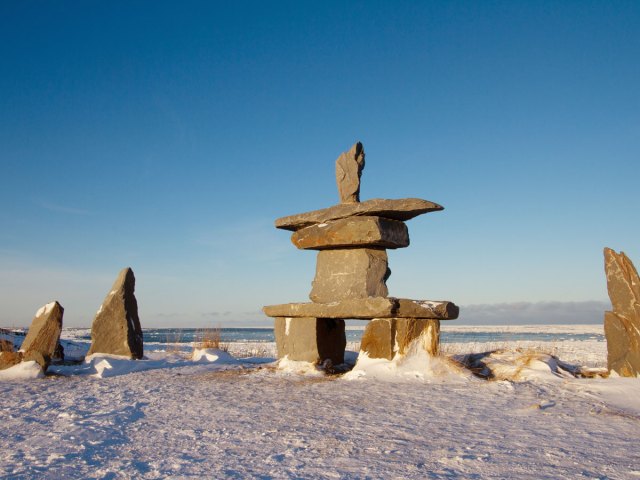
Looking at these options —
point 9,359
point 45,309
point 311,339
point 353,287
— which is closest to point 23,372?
point 9,359

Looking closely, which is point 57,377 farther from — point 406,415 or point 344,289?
point 406,415

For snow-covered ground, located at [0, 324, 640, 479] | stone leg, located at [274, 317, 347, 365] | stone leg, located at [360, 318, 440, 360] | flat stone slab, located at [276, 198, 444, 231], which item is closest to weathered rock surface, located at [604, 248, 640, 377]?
snow-covered ground, located at [0, 324, 640, 479]

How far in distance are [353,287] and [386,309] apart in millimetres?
1010

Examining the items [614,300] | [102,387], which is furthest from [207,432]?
[614,300]

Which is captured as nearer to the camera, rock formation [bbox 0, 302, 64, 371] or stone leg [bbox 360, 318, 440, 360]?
stone leg [bbox 360, 318, 440, 360]

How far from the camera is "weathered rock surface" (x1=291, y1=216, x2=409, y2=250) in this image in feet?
24.7

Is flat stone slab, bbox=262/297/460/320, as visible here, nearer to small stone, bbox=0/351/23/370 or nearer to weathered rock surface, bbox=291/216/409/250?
weathered rock surface, bbox=291/216/409/250

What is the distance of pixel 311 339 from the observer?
758 centimetres

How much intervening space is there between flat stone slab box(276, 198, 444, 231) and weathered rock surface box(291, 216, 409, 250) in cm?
8

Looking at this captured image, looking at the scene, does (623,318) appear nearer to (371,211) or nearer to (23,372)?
(371,211)

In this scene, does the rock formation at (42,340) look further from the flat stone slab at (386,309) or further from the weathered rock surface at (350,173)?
A: the weathered rock surface at (350,173)

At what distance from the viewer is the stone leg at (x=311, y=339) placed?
7.57 metres

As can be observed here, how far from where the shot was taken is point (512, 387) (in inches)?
225

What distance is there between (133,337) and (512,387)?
219 inches
